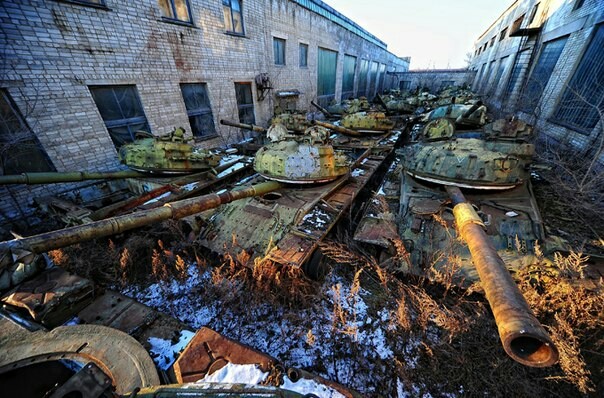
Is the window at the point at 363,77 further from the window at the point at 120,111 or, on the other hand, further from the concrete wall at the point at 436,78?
the window at the point at 120,111

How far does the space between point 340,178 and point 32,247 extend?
16.8ft

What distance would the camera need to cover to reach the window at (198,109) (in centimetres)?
938

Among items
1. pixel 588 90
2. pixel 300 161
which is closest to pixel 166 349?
pixel 300 161

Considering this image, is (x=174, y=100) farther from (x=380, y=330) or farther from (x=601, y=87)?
(x=601, y=87)

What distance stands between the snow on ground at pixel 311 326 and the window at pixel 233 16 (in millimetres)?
10773

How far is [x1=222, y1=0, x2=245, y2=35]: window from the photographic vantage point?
10062 mm

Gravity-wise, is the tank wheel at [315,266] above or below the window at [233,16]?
below

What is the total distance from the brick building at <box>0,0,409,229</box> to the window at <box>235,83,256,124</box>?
5 cm

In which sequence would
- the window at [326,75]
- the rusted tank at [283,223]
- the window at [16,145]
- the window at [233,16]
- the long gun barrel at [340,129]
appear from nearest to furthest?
the rusted tank at [283,223] → the window at [16,145] → the long gun barrel at [340,129] → the window at [233,16] → the window at [326,75]

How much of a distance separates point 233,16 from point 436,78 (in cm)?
3519

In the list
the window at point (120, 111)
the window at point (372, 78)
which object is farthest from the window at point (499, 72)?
the window at point (120, 111)

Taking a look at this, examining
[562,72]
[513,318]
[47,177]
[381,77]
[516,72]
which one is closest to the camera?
[513,318]

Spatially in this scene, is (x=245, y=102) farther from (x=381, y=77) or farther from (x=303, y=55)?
(x=381, y=77)

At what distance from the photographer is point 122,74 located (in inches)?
284
